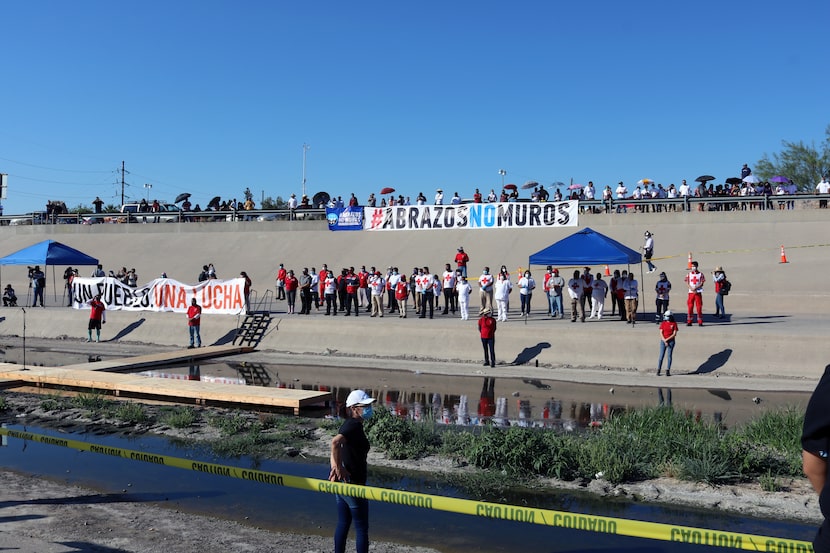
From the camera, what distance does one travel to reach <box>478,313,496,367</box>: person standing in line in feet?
64.0

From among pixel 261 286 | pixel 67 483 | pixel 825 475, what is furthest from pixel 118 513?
pixel 261 286

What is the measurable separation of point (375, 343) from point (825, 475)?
20.6m

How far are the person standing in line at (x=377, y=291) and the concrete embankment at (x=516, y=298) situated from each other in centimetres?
116

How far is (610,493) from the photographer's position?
9281 millimetres

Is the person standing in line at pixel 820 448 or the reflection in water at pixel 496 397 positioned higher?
the person standing in line at pixel 820 448

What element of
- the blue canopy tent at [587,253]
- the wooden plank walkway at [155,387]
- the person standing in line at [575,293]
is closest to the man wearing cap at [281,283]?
the wooden plank walkway at [155,387]

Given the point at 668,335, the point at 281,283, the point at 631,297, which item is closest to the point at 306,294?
the point at 281,283

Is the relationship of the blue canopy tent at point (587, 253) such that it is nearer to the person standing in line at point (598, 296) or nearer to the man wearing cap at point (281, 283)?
the person standing in line at point (598, 296)

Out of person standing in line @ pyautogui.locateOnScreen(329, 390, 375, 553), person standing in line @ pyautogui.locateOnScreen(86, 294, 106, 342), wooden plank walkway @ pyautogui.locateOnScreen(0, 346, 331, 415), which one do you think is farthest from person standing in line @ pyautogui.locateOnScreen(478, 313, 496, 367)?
person standing in line @ pyautogui.locateOnScreen(86, 294, 106, 342)

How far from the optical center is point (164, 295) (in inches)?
1148

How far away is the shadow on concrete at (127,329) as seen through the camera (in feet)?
93.7

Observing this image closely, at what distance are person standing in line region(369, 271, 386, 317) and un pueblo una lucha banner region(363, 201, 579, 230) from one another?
1222cm

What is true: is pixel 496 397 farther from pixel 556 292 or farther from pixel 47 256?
pixel 47 256

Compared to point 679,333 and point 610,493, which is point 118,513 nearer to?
point 610,493
